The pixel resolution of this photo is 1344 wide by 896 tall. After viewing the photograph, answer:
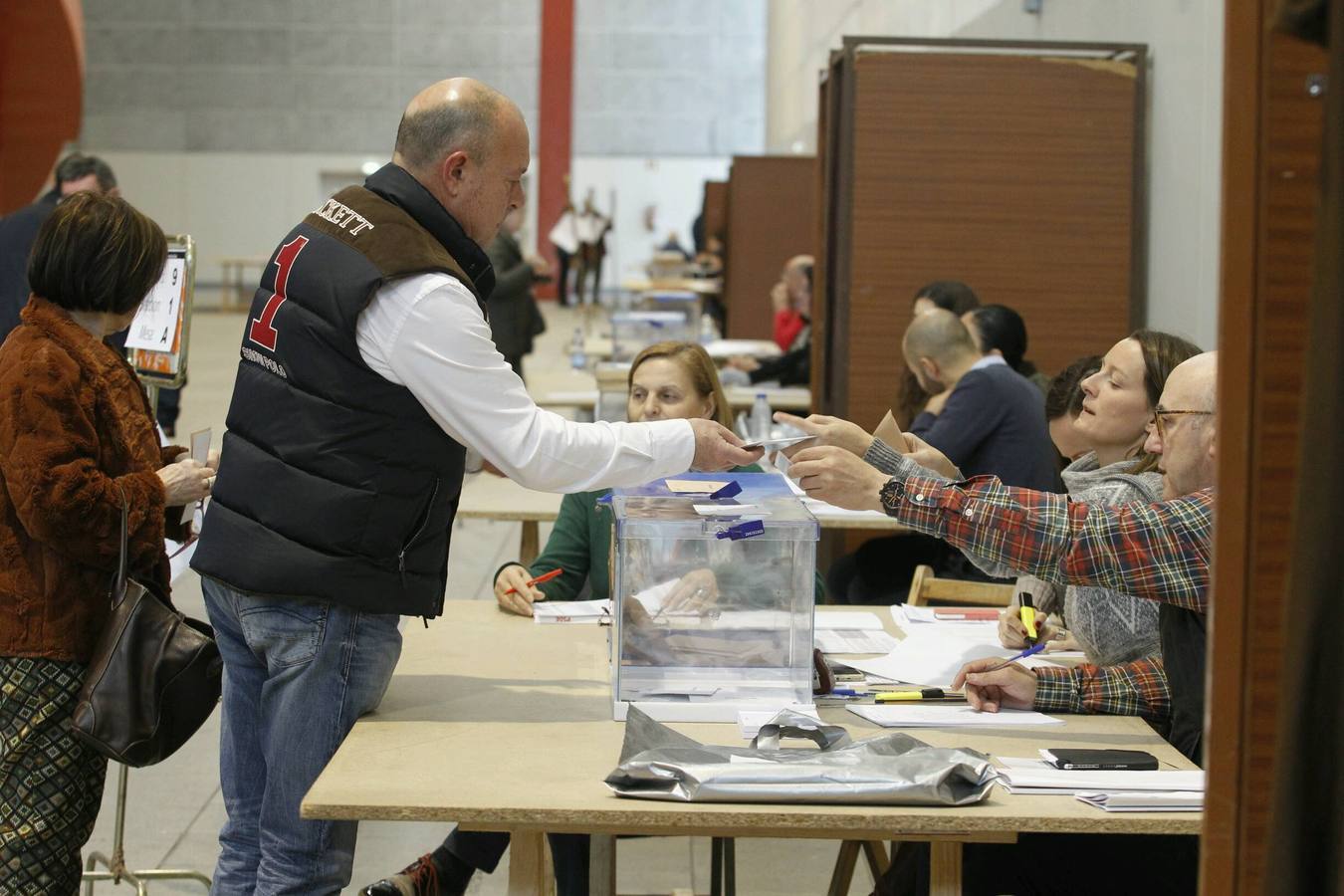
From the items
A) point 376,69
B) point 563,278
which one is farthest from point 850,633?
point 376,69

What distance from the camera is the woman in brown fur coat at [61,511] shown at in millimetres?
2479

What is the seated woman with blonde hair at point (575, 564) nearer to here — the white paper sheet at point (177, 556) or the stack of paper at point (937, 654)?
the stack of paper at point (937, 654)

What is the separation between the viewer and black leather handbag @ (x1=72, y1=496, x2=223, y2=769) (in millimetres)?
2453

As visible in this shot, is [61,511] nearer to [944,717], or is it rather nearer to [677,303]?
[944,717]

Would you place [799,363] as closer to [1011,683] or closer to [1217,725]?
[1011,683]

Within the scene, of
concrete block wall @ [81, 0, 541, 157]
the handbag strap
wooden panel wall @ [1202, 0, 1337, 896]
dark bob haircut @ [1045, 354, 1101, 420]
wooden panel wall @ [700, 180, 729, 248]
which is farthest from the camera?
concrete block wall @ [81, 0, 541, 157]

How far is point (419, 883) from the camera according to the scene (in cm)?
295

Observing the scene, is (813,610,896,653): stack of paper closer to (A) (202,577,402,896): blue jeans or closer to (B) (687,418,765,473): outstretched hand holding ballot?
(B) (687,418,765,473): outstretched hand holding ballot

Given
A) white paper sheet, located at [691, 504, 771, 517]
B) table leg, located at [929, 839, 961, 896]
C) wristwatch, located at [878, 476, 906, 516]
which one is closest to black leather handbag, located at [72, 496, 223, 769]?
white paper sheet, located at [691, 504, 771, 517]

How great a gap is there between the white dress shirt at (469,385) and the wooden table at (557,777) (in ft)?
1.22

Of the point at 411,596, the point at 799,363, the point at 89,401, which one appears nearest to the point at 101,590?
the point at 89,401

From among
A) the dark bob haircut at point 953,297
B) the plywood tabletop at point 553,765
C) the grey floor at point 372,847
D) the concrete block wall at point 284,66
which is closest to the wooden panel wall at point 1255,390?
the plywood tabletop at point 553,765

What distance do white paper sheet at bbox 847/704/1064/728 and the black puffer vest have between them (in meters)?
0.71

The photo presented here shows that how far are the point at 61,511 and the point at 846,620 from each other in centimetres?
149
